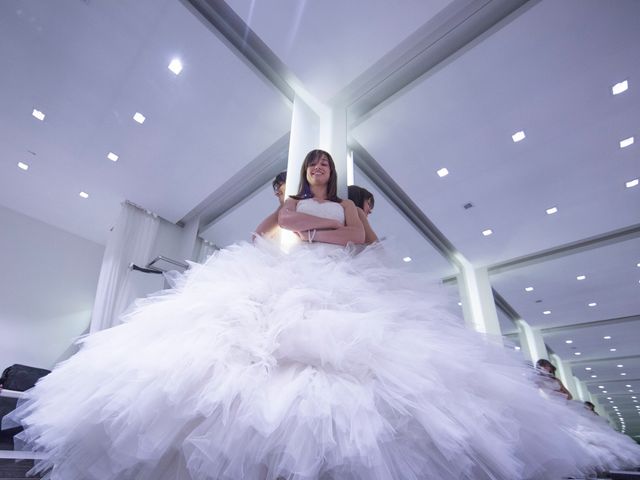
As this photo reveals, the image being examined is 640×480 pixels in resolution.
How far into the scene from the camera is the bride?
0.60 metres

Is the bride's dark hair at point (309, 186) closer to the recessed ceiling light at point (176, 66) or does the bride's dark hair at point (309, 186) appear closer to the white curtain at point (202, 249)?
the recessed ceiling light at point (176, 66)

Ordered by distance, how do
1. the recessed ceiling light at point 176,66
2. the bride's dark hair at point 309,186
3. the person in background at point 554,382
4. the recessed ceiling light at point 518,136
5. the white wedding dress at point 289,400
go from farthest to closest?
the recessed ceiling light at point 518,136 → the recessed ceiling light at point 176,66 → the bride's dark hair at point 309,186 → the person in background at point 554,382 → the white wedding dress at point 289,400

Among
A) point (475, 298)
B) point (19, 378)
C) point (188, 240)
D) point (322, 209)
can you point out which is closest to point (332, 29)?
point (322, 209)

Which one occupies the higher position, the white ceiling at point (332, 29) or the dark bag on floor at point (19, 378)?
the white ceiling at point (332, 29)

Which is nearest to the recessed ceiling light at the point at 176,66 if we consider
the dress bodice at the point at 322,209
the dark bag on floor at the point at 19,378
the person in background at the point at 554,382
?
the dress bodice at the point at 322,209

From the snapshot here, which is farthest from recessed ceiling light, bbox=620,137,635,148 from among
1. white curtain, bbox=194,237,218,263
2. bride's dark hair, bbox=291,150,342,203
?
white curtain, bbox=194,237,218,263

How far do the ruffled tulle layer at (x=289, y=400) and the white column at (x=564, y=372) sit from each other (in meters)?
12.3

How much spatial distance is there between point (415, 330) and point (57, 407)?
92 cm

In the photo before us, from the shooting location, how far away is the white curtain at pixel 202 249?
15.0ft

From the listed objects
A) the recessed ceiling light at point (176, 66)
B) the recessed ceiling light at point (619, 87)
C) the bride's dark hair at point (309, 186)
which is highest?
the recessed ceiling light at point (176, 66)

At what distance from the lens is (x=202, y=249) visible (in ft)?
15.2

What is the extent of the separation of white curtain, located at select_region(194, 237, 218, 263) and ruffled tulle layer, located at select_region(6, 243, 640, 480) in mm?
3700

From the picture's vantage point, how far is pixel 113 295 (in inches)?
142

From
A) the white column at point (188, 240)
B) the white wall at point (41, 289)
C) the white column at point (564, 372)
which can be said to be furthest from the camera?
the white column at point (564, 372)
